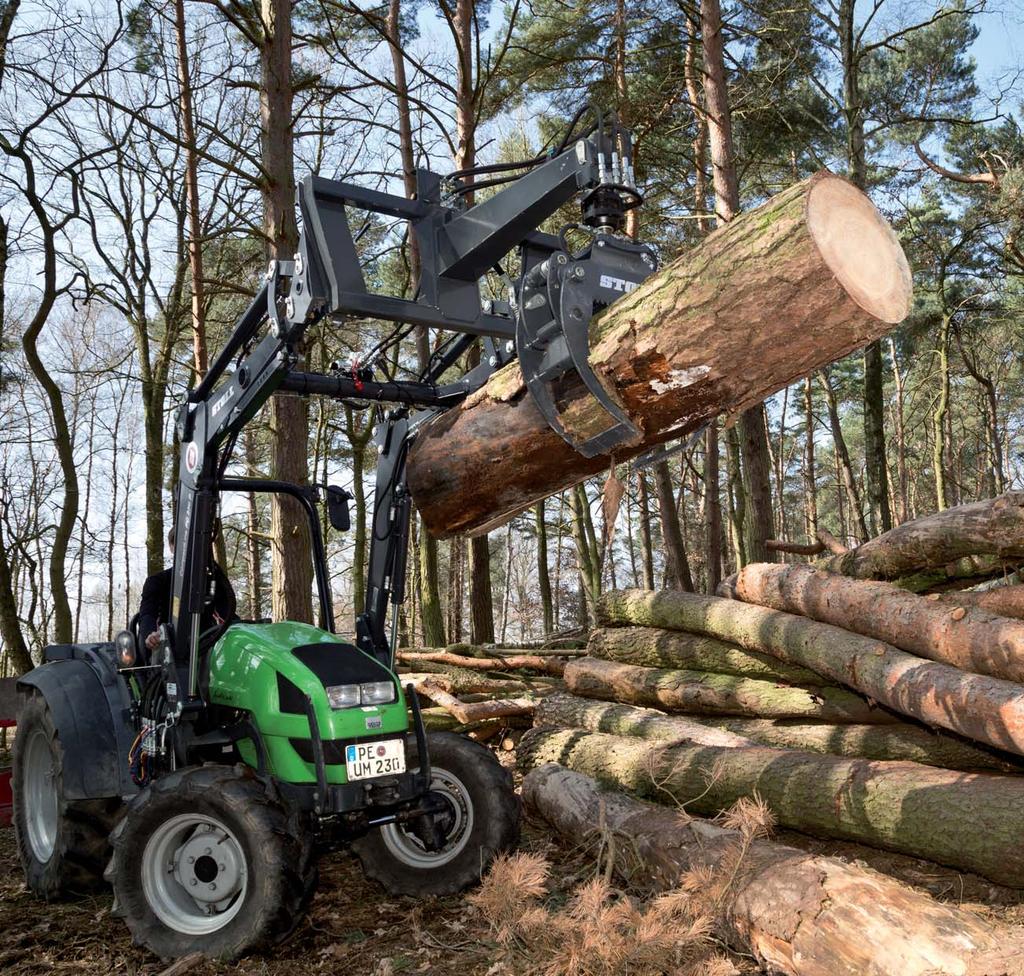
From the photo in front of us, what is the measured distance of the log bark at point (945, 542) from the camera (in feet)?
19.4

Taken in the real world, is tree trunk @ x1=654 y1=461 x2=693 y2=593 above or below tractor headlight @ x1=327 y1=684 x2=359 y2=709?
above

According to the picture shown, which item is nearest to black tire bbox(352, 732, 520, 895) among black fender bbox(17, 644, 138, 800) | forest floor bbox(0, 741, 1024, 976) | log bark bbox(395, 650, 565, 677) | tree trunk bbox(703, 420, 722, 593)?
forest floor bbox(0, 741, 1024, 976)

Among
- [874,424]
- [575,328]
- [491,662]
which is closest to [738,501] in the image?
[874,424]

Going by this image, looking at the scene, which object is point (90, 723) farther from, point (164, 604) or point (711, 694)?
point (711, 694)

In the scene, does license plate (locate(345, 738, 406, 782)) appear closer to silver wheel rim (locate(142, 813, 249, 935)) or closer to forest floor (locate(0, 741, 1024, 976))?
silver wheel rim (locate(142, 813, 249, 935))

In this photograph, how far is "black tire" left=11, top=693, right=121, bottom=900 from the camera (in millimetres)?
Result: 4586

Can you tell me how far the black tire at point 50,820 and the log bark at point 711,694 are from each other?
13.2 ft

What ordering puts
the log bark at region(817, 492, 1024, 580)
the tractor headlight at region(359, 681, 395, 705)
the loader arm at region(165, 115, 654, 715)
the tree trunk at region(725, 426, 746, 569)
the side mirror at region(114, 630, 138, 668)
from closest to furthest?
the loader arm at region(165, 115, 654, 715), the tractor headlight at region(359, 681, 395, 705), the side mirror at region(114, 630, 138, 668), the log bark at region(817, 492, 1024, 580), the tree trunk at region(725, 426, 746, 569)

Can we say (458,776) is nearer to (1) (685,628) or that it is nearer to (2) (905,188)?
(1) (685,628)

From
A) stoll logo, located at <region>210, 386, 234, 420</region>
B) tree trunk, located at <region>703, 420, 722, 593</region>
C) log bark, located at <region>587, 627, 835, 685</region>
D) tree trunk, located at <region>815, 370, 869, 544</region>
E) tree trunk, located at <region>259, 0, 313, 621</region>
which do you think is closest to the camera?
stoll logo, located at <region>210, 386, 234, 420</region>

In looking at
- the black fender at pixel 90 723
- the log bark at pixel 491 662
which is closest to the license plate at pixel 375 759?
the black fender at pixel 90 723

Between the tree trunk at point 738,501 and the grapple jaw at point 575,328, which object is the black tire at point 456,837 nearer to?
the grapple jaw at point 575,328

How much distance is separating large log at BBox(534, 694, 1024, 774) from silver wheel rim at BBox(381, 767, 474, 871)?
193cm

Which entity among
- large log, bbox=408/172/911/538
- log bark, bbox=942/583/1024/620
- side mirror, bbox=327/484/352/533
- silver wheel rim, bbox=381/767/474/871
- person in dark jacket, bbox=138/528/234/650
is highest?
large log, bbox=408/172/911/538
